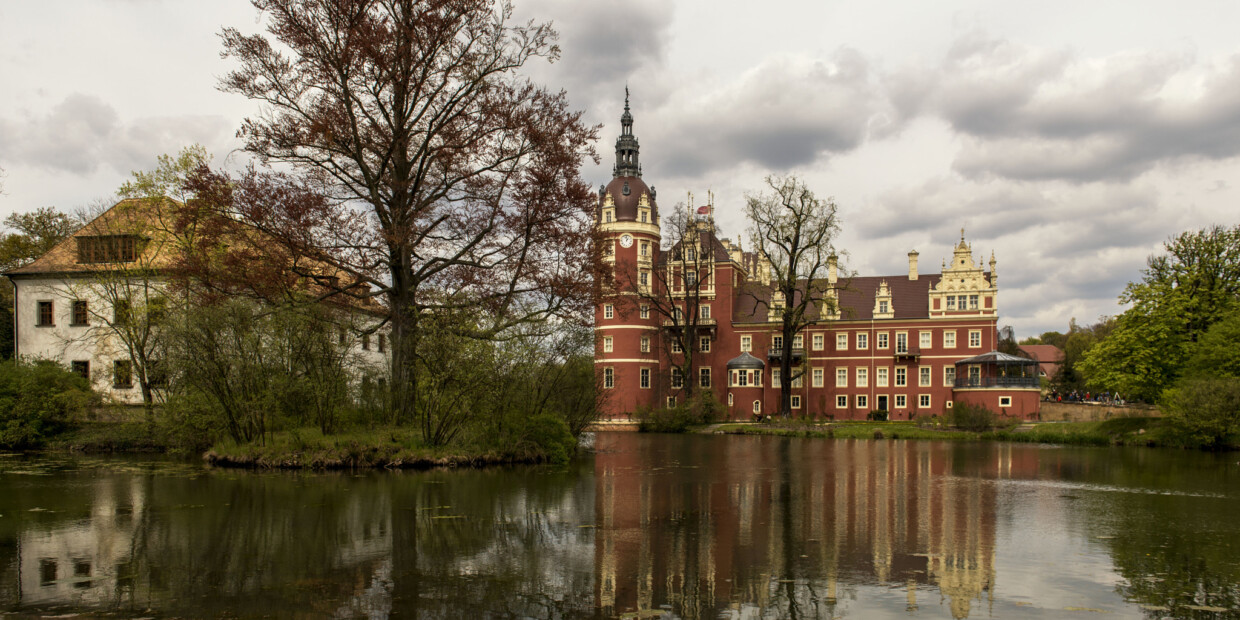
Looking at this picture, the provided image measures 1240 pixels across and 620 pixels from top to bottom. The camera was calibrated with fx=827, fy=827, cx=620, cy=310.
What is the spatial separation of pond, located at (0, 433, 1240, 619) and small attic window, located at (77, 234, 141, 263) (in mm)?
15687

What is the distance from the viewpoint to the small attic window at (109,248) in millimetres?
32188

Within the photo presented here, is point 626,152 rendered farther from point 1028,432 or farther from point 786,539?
point 786,539

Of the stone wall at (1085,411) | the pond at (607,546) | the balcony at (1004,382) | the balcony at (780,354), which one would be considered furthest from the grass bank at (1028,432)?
the pond at (607,546)

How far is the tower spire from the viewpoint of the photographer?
197ft

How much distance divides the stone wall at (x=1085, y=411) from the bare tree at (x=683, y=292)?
23.1 m

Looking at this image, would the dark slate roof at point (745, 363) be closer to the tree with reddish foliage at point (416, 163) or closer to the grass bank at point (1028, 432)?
the grass bank at point (1028, 432)

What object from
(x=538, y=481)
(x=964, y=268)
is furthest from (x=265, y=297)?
(x=964, y=268)

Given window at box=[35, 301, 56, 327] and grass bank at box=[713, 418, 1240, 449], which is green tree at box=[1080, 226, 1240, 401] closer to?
grass bank at box=[713, 418, 1240, 449]

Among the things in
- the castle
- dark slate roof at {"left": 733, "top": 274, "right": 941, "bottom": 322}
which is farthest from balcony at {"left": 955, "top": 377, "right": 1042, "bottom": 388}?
dark slate roof at {"left": 733, "top": 274, "right": 941, "bottom": 322}

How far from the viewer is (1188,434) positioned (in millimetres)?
33844

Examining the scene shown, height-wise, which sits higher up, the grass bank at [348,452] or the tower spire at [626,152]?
the tower spire at [626,152]

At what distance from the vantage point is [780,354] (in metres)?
59.1

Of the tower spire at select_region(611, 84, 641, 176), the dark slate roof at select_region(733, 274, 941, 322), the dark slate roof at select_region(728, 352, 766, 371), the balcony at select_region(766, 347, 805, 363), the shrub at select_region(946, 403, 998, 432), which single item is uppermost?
the tower spire at select_region(611, 84, 641, 176)

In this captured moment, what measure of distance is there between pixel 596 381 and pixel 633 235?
3268cm
